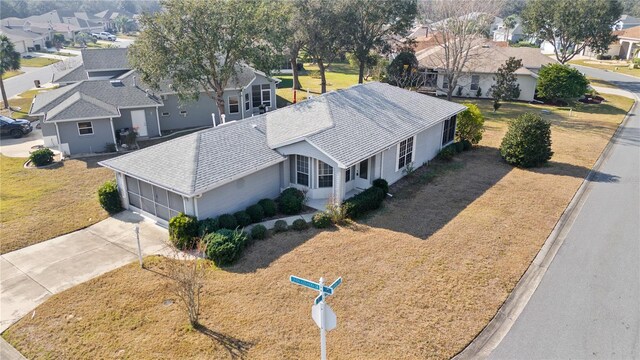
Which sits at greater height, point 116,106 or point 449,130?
point 116,106

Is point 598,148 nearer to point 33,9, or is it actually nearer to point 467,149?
point 467,149

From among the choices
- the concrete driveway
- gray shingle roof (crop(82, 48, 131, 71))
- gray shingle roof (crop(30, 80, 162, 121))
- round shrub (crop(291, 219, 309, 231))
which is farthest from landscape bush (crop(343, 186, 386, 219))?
gray shingle roof (crop(82, 48, 131, 71))

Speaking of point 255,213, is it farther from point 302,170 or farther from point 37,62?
point 37,62

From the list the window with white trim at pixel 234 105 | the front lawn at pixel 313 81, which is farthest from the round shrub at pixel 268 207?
the front lawn at pixel 313 81

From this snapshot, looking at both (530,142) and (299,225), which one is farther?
(530,142)

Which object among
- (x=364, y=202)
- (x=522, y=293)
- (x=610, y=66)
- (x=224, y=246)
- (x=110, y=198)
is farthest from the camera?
(x=610, y=66)

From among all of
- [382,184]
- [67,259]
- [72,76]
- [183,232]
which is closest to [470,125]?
[382,184]
